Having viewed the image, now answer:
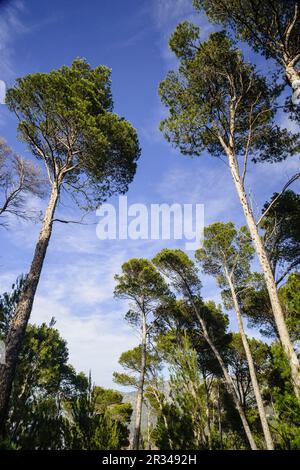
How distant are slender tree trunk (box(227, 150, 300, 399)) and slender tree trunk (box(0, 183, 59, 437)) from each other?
17.5 ft

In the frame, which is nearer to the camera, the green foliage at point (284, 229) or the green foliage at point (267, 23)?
the green foliage at point (267, 23)

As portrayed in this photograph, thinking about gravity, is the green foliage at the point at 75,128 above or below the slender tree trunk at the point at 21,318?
above

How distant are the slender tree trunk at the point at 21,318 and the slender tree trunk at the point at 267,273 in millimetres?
5327

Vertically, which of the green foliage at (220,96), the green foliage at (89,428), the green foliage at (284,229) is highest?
the green foliage at (220,96)

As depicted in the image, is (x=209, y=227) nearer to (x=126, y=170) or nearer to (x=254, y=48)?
(x=126, y=170)

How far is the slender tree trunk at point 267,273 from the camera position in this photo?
5442 millimetres

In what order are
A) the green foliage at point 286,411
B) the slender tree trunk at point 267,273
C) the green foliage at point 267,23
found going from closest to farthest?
the green foliage at point 286,411, the slender tree trunk at point 267,273, the green foliage at point 267,23

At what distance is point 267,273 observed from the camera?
22.5ft

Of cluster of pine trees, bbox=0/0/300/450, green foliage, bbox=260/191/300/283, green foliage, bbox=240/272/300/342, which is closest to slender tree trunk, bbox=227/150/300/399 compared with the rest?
cluster of pine trees, bbox=0/0/300/450

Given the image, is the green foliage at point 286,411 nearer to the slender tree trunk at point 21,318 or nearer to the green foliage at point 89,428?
the green foliage at point 89,428

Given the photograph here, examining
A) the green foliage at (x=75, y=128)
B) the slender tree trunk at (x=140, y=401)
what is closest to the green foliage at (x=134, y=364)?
the slender tree trunk at (x=140, y=401)

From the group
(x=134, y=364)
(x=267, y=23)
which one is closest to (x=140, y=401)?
(x=134, y=364)

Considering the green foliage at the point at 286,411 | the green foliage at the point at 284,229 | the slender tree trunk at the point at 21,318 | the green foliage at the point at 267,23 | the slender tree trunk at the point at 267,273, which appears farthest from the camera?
the green foliage at the point at 284,229
